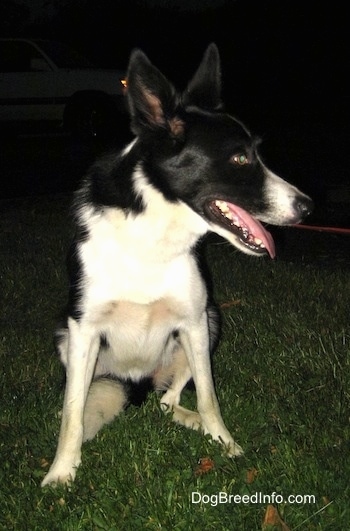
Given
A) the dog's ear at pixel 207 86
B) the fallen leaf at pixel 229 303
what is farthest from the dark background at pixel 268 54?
the dog's ear at pixel 207 86

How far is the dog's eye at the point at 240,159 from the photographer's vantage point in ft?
11.1

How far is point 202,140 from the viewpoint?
11.1 ft

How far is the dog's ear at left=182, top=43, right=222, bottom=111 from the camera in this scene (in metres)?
3.57

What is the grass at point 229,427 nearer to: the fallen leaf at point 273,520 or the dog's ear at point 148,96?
the fallen leaf at point 273,520

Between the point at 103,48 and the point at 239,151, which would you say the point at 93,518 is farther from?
the point at 103,48

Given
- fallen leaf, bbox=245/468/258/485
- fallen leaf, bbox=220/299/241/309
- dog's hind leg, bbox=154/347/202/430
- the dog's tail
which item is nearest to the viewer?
fallen leaf, bbox=245/468/258/485

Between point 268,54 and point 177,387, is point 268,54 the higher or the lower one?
the lower one

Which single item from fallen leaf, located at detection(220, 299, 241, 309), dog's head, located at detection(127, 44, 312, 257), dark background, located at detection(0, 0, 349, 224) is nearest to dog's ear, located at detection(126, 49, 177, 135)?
dog's head, located at detection(127, 44, 312, 257)

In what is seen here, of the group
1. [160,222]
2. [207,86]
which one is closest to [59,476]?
[160,222]

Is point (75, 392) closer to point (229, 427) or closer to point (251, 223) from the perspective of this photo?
point (229, 427)

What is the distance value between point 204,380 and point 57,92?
10.7 meters


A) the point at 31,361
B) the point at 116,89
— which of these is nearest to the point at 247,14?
the point at 116,89

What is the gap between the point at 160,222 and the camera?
3432 millimetres

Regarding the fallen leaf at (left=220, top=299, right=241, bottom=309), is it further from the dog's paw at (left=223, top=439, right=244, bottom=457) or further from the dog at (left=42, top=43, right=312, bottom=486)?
the dog's paw at (left=223, top=439, right=244, bottom=457)
